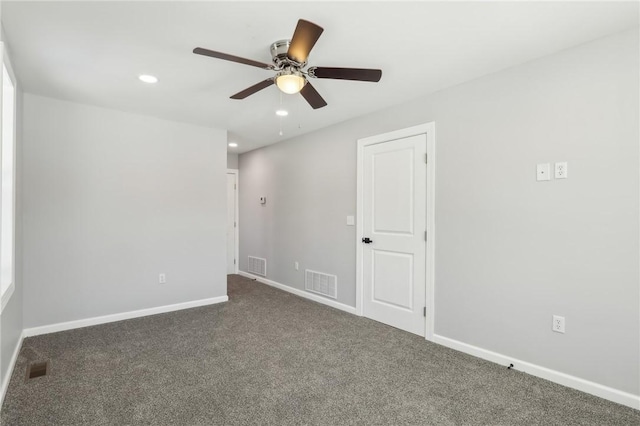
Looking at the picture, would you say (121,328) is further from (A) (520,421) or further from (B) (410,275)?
(A) (520,421)

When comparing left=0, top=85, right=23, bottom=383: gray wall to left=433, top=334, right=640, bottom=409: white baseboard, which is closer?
left=433, top=334, right=640, bottom=409: white baseboard

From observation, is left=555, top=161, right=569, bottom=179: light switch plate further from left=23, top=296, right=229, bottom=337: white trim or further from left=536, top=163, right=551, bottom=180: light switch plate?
left=23, top=296, right=229, bottom=337: white trim

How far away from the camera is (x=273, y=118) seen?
400 centimetres

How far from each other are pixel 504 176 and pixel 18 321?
174 inches

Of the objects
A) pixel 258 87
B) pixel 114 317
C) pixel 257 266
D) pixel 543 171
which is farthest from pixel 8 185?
pixel 543 171

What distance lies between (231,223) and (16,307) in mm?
3639

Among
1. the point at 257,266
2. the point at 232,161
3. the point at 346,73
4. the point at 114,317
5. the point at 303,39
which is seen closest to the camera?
the point at 303,39

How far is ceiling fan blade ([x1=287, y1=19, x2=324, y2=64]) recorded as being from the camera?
1654 millimetres

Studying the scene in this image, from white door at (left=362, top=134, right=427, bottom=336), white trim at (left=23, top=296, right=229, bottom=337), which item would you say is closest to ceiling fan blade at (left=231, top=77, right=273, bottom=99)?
white door at (left=362, top=134, right=427, bottom=336)

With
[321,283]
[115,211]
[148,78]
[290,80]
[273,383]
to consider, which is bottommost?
[273,383]

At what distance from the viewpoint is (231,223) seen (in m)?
6.30

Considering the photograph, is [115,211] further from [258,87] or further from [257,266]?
[257,266]

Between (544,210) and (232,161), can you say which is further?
(232,161)

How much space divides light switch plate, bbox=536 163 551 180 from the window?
13.4 feet
